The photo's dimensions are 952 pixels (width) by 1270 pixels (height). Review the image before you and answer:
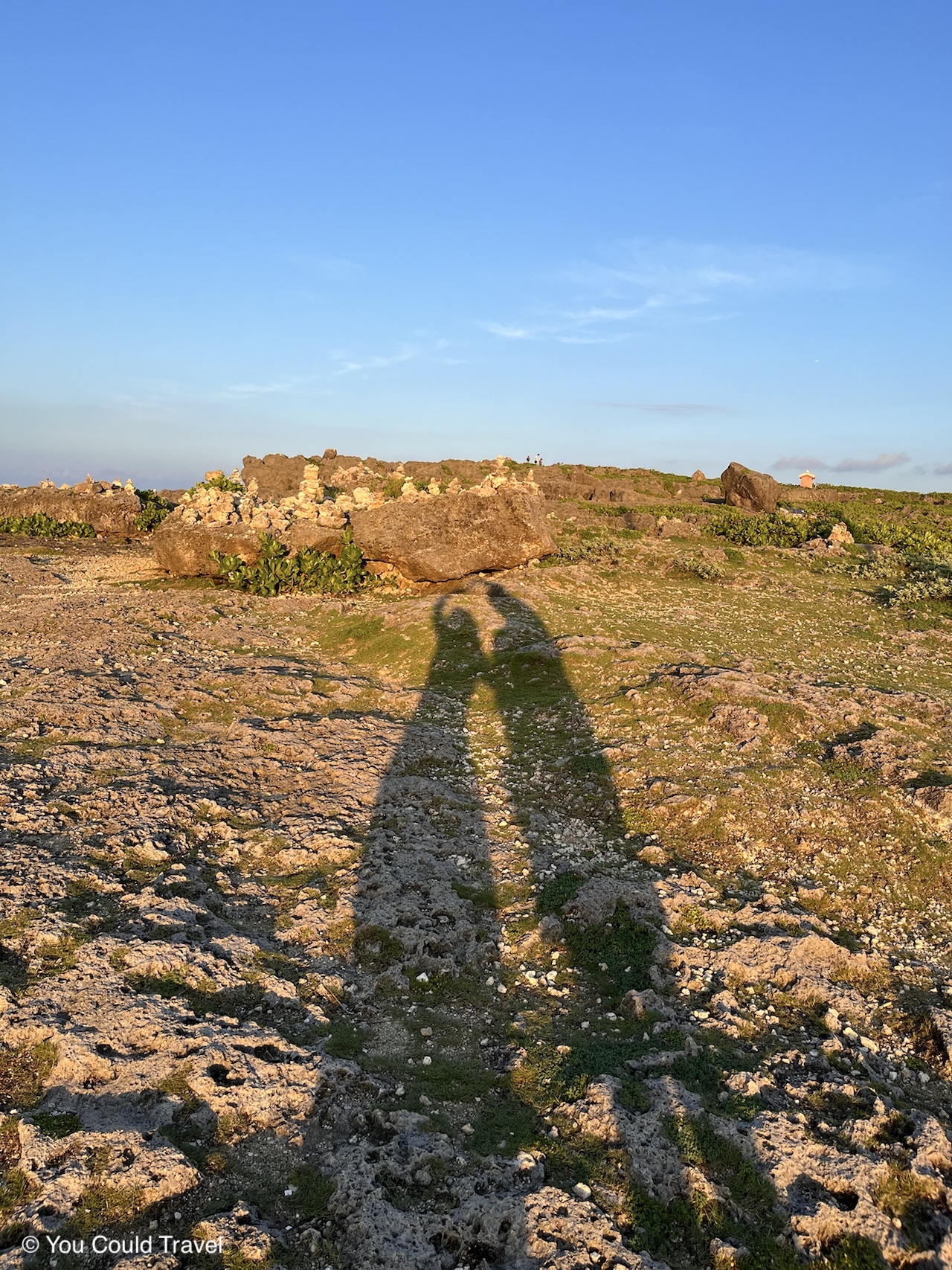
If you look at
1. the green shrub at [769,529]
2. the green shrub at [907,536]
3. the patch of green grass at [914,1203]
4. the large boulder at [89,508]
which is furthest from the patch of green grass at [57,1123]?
the large boulder at [89,508]

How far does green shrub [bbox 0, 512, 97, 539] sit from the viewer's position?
121 ft

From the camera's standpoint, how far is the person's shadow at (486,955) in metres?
5.26

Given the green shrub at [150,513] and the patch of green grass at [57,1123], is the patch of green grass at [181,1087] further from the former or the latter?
the green shrub at [150,513]

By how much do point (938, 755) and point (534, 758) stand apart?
618 centimetres

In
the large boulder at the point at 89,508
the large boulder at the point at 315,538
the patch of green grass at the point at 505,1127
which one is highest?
the large boulder at the point at 89,508

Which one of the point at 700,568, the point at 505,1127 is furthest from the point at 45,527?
the point at 505,1127

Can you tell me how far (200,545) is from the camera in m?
26.2

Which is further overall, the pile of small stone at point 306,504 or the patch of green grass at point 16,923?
the pile of small stone at point 306,504

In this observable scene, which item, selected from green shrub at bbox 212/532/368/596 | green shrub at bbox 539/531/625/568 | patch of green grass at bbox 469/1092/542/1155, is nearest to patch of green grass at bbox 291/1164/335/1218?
patch of green grass at bbox 469/1092/542/1155

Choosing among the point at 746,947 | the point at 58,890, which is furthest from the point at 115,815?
the point at 746,947

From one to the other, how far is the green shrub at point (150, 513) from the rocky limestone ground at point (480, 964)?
864 inches

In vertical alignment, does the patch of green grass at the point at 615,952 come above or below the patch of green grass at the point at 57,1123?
below

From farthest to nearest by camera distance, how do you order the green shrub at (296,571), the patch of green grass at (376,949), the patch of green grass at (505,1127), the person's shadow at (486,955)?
the green shrub at (296,571) → the patch of green grass at (376,949) → the patch of green grass at (505,1127) → the person's shadow at (486,955)

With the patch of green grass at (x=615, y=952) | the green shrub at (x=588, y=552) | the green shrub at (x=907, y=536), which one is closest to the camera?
the patch of green grass at (x=615, y=952)
